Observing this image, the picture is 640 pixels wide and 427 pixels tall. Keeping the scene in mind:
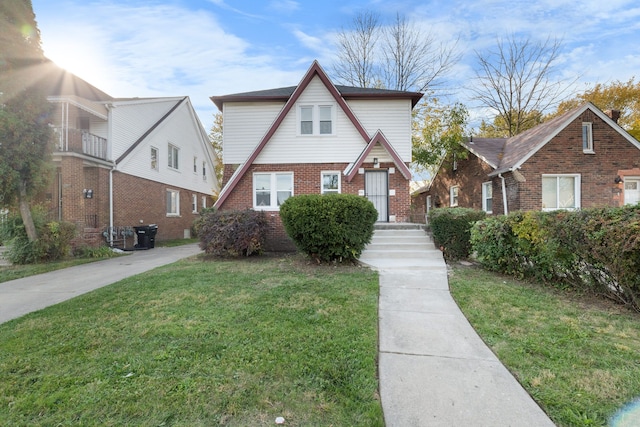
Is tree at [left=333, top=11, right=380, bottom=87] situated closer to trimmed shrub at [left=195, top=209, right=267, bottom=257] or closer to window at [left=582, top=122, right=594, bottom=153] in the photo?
window at [left=582, top=122, right=594, bottom=153]

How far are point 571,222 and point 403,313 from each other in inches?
129

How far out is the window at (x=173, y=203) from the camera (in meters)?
17.5

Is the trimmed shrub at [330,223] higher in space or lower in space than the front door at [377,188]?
lower

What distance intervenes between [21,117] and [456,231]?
1320 cm

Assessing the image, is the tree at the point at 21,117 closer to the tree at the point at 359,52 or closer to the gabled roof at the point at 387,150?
the gabled roof at the point at 387,150

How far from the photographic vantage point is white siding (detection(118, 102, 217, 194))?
14695mm

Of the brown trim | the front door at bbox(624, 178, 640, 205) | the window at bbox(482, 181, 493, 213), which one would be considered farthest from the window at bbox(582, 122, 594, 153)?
the brown trim

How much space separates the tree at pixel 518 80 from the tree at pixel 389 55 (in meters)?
4.13

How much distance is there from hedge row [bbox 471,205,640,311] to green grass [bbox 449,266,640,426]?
1.18 feet

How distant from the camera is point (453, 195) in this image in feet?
60.4

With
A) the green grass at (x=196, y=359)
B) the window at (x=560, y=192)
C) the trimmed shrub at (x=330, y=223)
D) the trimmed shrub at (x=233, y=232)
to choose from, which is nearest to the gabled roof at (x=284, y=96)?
the trimmed shrub at (x=233, y=232)

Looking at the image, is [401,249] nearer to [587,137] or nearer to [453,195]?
[587,137]

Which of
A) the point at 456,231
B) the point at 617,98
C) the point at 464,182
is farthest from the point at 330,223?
the point at 617,98

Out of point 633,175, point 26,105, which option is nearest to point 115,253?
point 26,105
